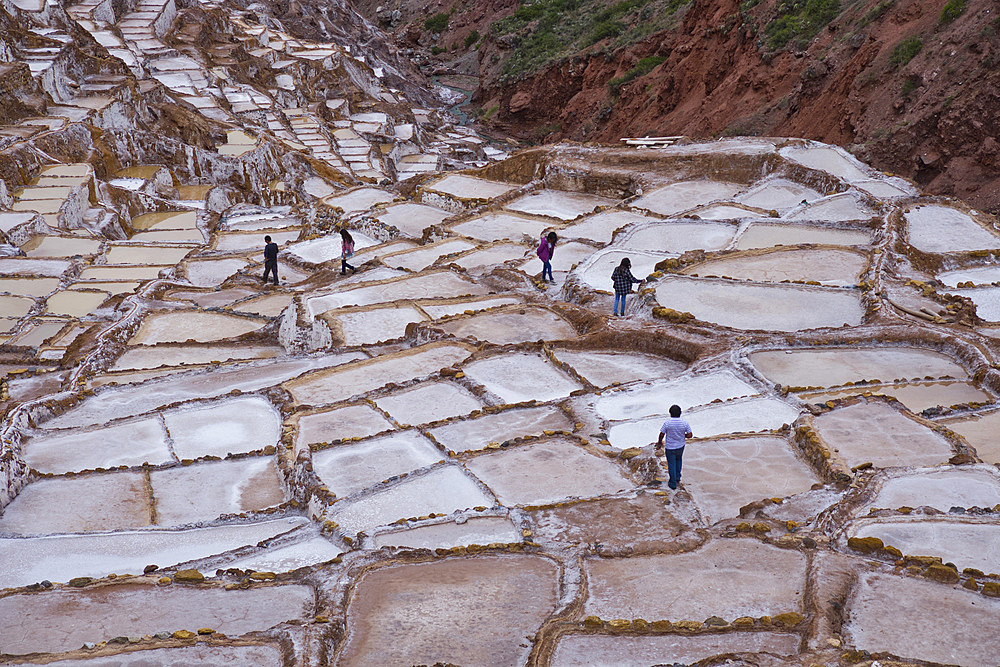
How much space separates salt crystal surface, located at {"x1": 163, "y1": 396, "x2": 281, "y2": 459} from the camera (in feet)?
29.3

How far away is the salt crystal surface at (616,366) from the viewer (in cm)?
969

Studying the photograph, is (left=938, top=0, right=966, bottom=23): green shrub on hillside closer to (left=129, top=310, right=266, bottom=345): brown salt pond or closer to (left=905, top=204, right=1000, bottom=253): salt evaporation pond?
(left=905, top=204, right=1000, bottom=253): salt evaporation pond

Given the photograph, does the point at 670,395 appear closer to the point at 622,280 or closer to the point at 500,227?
the point at 622,280

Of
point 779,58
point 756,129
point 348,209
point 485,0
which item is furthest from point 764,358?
point 485,0

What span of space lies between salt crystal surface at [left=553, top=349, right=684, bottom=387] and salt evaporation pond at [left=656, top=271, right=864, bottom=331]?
0.94 m

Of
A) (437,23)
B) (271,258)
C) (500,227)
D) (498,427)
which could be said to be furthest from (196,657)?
(437,23)

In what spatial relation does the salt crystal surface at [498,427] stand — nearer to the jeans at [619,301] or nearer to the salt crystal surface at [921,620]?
the jeans at [619,301]

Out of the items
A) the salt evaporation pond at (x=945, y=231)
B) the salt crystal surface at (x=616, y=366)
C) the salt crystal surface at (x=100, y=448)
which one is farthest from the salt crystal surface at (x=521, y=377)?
the salt evaporation pond at (x=945, y=231)

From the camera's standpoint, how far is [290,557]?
6.76 m

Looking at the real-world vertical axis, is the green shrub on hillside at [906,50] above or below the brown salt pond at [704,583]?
above

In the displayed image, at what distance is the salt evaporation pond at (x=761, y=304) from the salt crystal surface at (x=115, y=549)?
5.59m

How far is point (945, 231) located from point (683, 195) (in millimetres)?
4670

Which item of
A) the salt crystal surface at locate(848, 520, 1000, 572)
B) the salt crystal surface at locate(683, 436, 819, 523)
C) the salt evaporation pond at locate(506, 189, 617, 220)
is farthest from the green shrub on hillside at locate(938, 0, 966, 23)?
the salt crystal surface at locate(848, 520, 1000, 572)

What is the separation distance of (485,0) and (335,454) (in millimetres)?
46822
